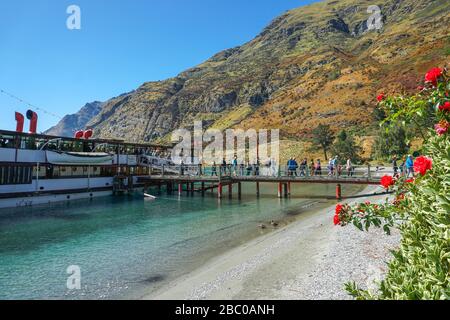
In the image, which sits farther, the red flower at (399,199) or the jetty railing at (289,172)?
the jetty railing at (289,172)

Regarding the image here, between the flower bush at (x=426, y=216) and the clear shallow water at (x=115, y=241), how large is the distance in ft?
30.3

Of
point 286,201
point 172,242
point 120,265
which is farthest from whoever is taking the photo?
point 286,201

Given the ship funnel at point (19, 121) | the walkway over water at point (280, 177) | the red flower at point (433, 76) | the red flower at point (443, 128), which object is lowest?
the walkway over water at point (280, 177)

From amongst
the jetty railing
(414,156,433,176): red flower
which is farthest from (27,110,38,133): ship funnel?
(414,156,433,176): red flower

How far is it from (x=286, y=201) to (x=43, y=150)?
88.3ft

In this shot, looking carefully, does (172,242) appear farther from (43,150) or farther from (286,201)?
(43,150)

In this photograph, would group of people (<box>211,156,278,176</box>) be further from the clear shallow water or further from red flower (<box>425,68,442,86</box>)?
red flower (<box>425,68,442,86</box>)

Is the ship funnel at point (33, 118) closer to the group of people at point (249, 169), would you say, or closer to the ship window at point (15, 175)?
the ship window at point (15, 175)

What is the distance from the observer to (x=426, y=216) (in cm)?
393

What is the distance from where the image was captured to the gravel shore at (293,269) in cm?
980

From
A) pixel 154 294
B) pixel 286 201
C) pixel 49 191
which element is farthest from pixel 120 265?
pixel 49 191

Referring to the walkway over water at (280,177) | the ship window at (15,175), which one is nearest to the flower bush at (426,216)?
the walkway over water at (280,177)
